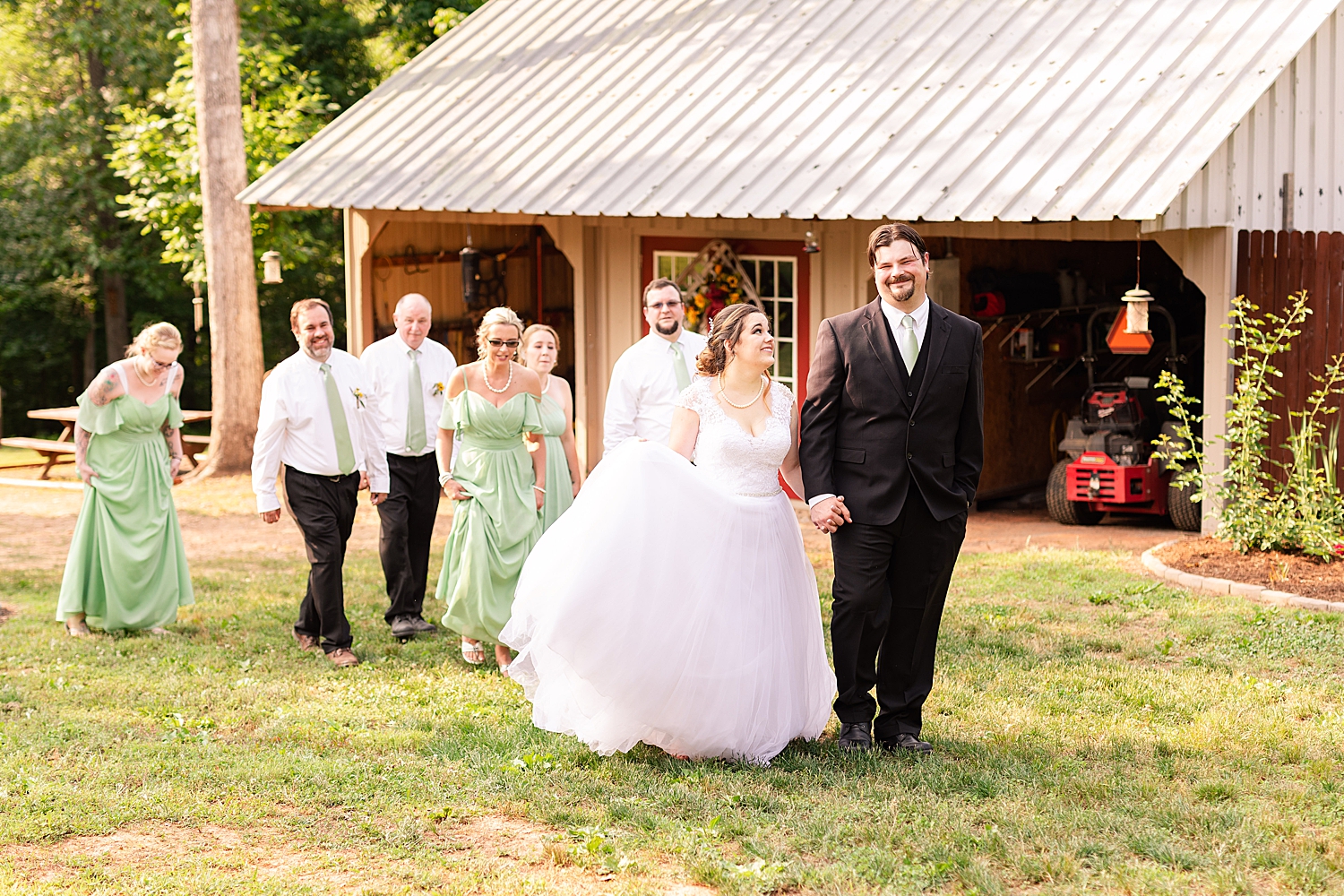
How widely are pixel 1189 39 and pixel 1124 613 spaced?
495 cm

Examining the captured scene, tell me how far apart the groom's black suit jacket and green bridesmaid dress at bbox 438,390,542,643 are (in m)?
2.31

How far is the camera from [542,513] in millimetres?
7605

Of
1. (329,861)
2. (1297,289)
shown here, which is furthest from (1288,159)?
(329,861)

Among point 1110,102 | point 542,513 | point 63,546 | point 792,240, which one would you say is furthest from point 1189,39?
point 63,546

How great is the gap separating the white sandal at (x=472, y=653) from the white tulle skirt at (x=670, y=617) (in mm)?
1774

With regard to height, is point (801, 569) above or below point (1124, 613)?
above

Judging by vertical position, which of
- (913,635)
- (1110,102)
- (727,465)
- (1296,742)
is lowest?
(1296,742)

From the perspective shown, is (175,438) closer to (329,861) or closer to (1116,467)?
(329,861)

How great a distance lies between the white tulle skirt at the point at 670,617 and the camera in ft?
17.7

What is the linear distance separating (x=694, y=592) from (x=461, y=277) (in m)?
11.8

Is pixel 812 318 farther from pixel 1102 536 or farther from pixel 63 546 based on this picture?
pixel 63 546

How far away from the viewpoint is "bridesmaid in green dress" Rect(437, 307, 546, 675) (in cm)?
725

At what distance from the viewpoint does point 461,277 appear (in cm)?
1672

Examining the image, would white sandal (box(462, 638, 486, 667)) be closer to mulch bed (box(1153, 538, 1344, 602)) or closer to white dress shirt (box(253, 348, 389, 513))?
white dress shirt (box(253, 348, 389, 513))
